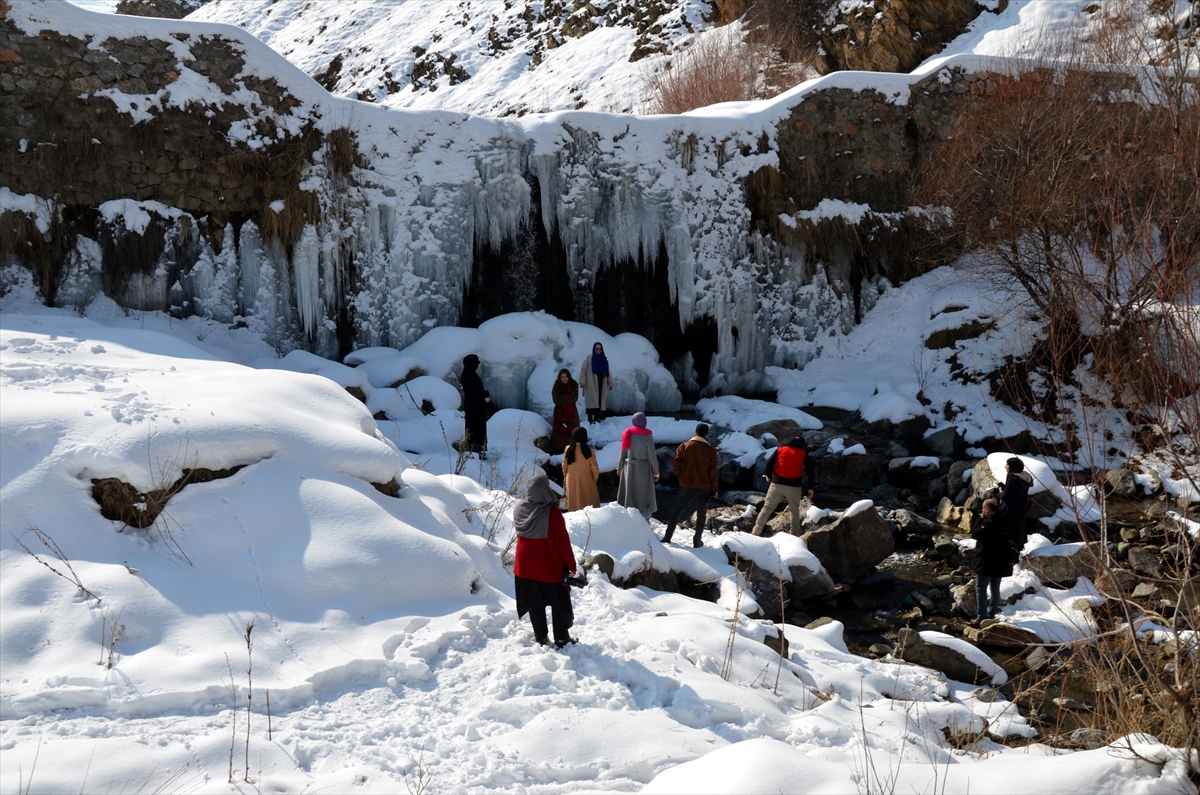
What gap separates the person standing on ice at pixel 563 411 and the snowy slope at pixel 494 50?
12353 mm

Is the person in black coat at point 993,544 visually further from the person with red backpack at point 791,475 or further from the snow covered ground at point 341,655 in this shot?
the person with red backpack at point 791,475

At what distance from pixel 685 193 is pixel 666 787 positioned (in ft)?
39.2

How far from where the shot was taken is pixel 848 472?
1135cm

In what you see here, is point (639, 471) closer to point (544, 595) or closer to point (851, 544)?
point (851, 544)

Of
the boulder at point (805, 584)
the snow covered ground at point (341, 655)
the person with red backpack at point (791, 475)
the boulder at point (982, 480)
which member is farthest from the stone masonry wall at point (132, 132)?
the boulder at point (982, 480)

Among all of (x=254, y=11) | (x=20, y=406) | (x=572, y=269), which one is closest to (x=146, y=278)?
(x=572, y=269)

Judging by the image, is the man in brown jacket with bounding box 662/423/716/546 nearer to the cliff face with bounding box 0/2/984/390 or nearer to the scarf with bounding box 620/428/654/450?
the scarf with bounding box 620/428/654/450

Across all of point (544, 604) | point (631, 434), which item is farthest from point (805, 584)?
point (544, 604)

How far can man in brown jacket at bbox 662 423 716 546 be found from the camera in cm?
754

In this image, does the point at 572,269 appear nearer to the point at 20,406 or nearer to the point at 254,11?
the point at 20,406

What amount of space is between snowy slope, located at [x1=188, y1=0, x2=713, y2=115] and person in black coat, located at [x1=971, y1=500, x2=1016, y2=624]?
1601 centimetres

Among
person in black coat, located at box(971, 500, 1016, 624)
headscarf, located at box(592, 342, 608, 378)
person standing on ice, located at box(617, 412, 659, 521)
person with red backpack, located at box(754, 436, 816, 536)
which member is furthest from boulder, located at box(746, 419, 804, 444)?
person in black coat, located at box(971, 500, 1016, 624)

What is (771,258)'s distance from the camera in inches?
581

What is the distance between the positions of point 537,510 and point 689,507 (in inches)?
125
